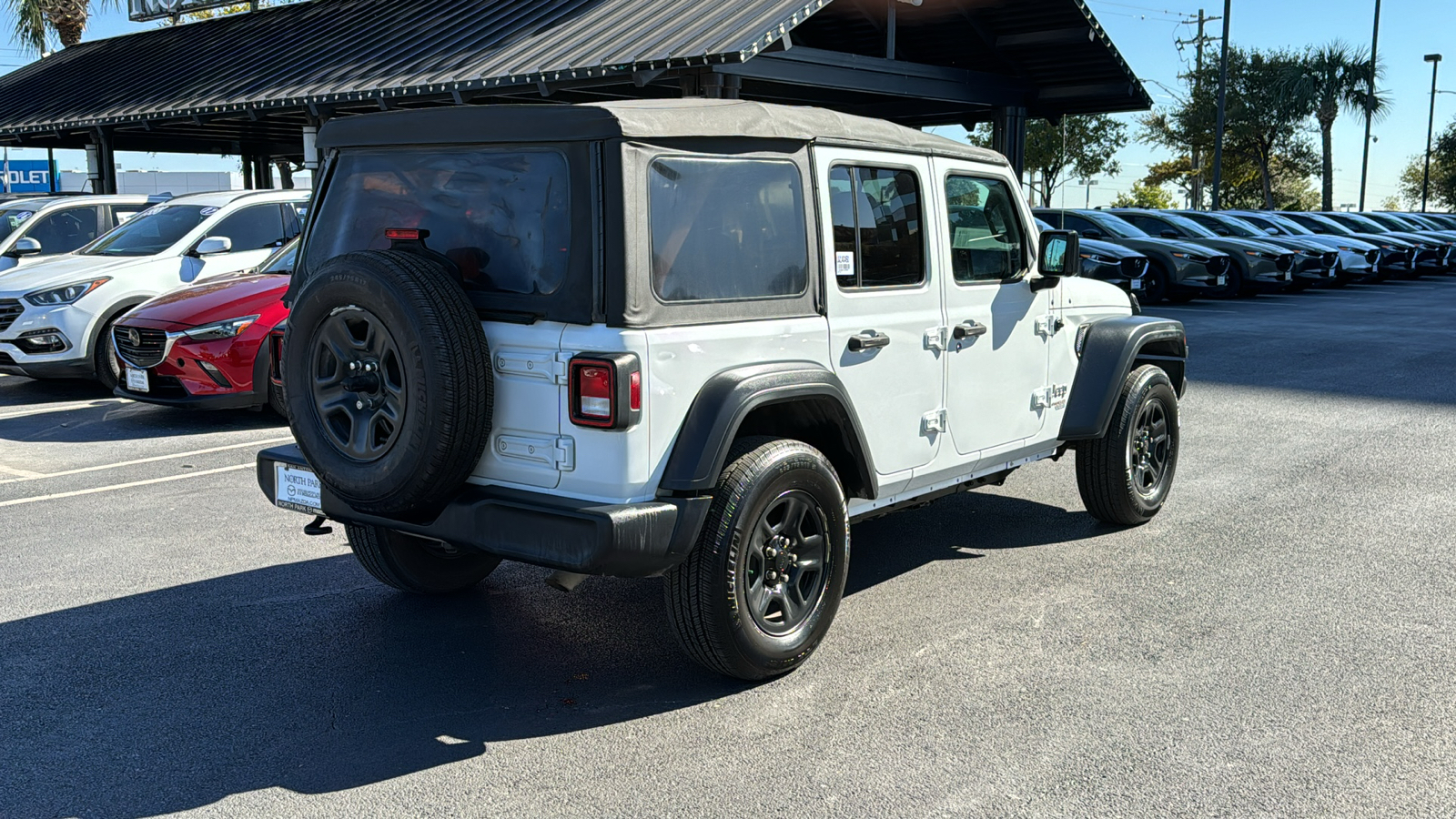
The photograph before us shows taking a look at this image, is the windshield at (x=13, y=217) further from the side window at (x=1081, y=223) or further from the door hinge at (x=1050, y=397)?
the side window at (x=1081, y=223)

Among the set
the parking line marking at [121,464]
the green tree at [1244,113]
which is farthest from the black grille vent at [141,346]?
the green tree at [1244,113]

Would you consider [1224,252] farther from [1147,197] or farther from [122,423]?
[1147,197]

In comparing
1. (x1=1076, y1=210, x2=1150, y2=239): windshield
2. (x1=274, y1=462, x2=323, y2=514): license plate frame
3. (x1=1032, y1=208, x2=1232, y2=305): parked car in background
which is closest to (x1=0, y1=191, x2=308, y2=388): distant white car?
(x1=274, y1=462, x2=323, y2=514): license plate frame

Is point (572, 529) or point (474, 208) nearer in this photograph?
point (572, 529)

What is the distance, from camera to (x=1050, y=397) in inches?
232

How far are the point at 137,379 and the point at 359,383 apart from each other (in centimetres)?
589

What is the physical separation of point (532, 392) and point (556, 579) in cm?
66

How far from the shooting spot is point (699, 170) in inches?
164

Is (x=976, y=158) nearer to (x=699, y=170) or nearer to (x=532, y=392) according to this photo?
(x=699, y=170)

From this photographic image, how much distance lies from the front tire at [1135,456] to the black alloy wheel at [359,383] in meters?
3.52

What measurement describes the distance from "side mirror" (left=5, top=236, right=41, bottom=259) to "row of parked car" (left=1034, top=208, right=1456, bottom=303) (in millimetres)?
11144

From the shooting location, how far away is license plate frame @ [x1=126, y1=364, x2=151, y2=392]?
9.09 metres

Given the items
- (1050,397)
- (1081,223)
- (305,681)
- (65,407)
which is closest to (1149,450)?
(1050,397)

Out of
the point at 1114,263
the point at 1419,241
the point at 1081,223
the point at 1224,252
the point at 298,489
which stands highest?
the point at 1081,223
